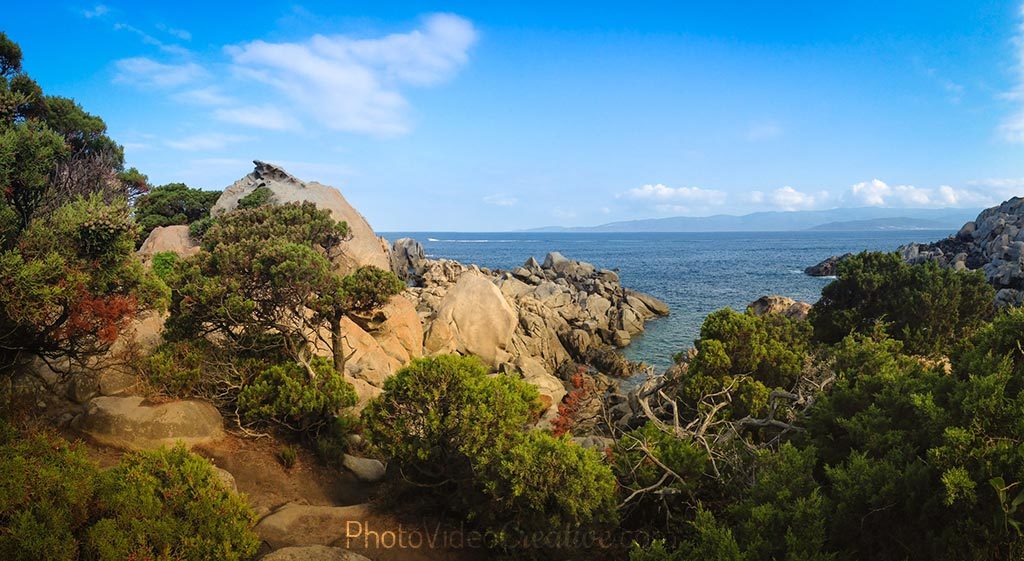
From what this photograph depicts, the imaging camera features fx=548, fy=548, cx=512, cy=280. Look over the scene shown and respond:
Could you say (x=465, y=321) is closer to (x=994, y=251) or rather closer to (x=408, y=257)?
(x=408, y=257)

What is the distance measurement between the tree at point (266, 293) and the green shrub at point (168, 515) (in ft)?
18.1

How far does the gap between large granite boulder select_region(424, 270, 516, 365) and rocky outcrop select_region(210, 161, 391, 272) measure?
14.1 ft

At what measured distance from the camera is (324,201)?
2975 cm

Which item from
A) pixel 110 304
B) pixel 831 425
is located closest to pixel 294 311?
pixel 110 304

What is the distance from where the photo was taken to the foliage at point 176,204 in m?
39.8

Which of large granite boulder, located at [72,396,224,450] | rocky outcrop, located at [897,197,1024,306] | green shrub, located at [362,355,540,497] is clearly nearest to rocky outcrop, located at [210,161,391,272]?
large granite boulder, located at [72,396,224,450]

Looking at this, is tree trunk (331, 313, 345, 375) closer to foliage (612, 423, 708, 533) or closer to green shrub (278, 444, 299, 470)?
green shrub (278, 444, 299, 470)

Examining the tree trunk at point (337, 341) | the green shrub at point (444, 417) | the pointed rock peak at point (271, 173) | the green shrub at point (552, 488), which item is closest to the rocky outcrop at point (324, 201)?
the pointed rock peak at point (271, 173)

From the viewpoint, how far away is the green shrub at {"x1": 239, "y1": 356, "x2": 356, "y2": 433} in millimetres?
12727

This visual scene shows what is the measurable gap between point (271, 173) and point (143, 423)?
26.6 m

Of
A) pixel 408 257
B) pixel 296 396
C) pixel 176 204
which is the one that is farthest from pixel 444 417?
pixel 408 257

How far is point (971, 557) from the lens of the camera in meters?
5.11

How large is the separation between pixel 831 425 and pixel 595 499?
382 cm

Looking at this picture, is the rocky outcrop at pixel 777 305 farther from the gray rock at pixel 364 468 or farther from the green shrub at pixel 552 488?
the green shrub at pixel 552 488
